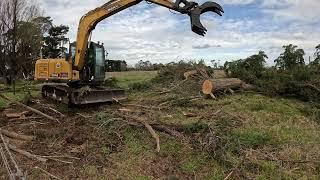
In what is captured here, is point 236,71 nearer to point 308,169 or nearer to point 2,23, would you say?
point 308,169

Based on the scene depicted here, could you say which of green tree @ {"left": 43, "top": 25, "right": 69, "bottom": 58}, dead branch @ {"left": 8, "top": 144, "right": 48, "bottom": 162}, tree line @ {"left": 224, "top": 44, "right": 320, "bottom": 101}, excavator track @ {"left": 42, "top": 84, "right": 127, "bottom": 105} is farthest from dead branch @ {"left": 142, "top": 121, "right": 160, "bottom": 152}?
green tree @ {"left": 43, "top": 25, "right": 69, "bottom": 58}

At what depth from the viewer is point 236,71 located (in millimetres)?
17781

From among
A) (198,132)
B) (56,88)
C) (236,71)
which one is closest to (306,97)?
(236,71)

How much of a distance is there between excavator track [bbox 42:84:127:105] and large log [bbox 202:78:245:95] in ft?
8.88

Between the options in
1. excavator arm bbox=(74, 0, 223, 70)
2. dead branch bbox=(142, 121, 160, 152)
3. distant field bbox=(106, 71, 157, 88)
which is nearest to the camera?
dead branch bbox=(142, 121, 160, 152)

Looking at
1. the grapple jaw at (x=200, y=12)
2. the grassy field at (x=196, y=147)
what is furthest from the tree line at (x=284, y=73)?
the grapple jaw at (x=200, y=12)

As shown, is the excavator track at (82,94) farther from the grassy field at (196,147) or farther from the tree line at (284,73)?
the tree line at (284,73)

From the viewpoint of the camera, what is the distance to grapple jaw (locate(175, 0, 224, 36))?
11570 millimetres

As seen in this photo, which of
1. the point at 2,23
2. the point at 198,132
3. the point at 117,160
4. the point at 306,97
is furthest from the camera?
the point at 2,23

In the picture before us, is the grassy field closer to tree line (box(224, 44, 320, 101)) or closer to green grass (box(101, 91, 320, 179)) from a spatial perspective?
green grass (box(101, 91, 320, 179))

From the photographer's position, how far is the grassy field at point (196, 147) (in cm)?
765

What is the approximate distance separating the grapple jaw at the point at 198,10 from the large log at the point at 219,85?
3487mm

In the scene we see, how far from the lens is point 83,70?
14.9 meters

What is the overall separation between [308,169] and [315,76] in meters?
8.20
